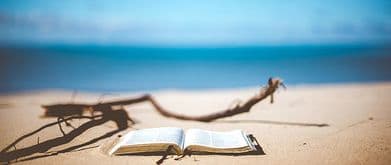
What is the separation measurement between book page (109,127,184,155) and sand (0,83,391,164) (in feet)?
0.27

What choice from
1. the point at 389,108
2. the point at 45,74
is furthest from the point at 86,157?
the point at 45,74

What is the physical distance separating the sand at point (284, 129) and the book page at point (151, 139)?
83mm

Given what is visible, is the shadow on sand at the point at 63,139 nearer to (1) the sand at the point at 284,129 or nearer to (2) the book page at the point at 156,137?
(1) the sand at the point at 284,129

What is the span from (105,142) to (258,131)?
55.9 inches

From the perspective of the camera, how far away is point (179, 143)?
2.78 meters

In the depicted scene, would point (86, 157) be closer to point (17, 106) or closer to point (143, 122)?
point (143, 122)

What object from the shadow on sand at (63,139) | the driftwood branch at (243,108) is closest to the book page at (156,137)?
the shadow on sand at (63,139)

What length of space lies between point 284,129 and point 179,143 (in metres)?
1.29

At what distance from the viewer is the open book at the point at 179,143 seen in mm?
2736

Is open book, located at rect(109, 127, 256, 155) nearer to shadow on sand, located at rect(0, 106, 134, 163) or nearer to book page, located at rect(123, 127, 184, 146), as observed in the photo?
book page, located at rect(123, 127, 184, 146)

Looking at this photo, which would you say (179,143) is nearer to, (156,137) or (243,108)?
(156,137)

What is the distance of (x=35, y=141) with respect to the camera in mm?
3234

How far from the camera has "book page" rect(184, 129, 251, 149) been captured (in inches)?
110

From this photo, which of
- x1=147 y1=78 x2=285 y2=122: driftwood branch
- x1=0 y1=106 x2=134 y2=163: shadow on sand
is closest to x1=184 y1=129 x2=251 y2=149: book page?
x1=147 y1=78 x2=285 y2=122: driftwood branch
